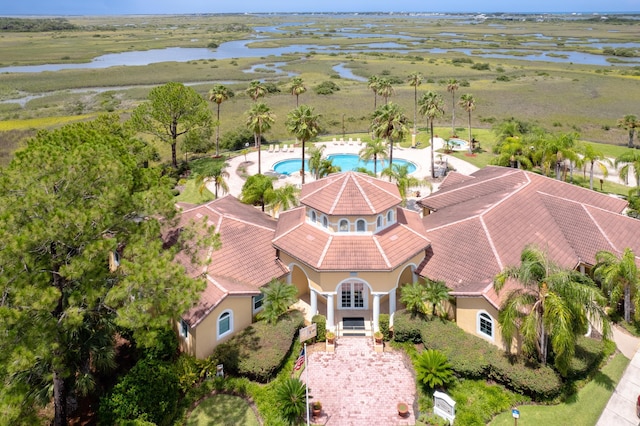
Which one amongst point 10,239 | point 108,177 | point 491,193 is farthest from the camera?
point 491,193

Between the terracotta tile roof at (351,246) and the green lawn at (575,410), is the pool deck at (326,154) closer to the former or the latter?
the terracotta tile roof at (351,246)

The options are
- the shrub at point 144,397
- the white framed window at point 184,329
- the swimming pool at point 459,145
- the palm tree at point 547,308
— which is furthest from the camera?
the swimming pool at point 459,145

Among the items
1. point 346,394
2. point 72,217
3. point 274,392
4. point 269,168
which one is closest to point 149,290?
point 72,217

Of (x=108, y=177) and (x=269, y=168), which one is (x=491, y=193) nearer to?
(x=108, y=177)

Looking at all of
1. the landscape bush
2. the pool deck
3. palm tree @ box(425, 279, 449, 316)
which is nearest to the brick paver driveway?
the landscape bush

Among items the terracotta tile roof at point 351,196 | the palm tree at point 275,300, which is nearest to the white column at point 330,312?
the palm tree at point 275,300
